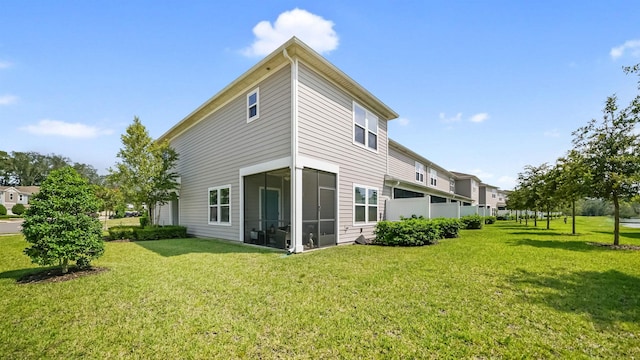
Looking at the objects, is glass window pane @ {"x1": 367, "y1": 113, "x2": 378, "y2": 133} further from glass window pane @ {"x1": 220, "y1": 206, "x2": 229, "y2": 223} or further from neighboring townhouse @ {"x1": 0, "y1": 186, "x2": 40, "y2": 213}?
neighboring townhouse @ {"x1": 0, "y1": 186, "x2": 40, "y2": 213}

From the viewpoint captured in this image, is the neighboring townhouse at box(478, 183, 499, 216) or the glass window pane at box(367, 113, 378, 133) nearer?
the glass window pane at box(367, 113, 378, 133)

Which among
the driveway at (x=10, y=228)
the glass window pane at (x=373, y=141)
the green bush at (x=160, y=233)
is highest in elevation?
the glass window pane at (x=373, y=141)

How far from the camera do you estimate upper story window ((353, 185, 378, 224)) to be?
1130cm

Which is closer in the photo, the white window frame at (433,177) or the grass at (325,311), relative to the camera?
the grass at (325,311)

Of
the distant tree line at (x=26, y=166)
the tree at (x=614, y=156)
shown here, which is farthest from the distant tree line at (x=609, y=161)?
the distant tree line at (x=26, y=166)

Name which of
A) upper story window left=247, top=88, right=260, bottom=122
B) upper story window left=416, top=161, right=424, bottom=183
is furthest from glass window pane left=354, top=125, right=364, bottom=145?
upper story window left=416, top=161, right=424, bottom=183

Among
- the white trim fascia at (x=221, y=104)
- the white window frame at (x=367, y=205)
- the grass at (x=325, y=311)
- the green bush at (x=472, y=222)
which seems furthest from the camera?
the green bush at (x=472, y=222)

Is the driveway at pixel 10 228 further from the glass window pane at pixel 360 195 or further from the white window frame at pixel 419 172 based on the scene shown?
the white window frame at pixel 419 172

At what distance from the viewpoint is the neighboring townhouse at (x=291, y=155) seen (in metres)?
8.78

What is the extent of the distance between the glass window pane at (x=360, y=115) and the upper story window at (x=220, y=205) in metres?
5.98

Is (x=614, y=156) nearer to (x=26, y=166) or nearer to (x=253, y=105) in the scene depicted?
(x=253, y=105)

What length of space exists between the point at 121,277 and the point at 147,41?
873cm

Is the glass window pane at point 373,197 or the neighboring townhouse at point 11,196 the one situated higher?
the glass window pane at point 373,197

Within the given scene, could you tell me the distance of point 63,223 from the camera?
18.8ft
